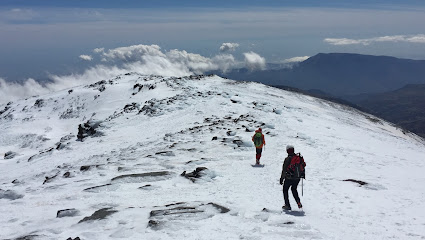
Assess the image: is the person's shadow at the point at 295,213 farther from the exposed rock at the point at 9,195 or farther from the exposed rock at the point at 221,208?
the exposed rock at the point at 9,195

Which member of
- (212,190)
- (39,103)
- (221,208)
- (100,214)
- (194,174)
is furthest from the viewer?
(39,103)

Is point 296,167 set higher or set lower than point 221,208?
higher

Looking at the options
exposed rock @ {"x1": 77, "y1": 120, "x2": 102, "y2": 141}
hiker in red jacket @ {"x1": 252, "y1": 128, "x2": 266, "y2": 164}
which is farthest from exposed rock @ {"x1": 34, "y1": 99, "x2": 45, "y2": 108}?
hiker in red jacket @ {"x1": 252, "y1": 128, "x2": 266, "y2": 164}

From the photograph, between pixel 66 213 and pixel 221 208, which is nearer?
pixel 66 213

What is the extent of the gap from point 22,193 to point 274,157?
14238mm

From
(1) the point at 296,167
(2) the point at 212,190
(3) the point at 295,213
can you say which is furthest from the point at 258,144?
(3) the point at 295,213

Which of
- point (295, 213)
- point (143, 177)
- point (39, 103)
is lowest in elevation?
point (39, 103)

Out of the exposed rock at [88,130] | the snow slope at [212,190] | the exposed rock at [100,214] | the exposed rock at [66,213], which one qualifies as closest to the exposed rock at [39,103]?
the exposed rock at [88,130]

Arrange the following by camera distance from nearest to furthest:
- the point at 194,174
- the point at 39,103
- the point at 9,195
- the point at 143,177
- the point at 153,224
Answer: the point at 153,224 → the point at 9,195 → the point at 143,177 → the point at 194,174 → the point at 39,103

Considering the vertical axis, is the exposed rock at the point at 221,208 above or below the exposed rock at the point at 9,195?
above

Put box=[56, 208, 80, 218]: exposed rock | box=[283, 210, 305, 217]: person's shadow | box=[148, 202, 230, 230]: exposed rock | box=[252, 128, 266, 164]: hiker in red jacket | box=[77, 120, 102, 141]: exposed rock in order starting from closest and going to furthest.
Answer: box=[148, 202, 230, 230]: exposed rock < box=[283, 210, 305, 217]: person's shadow < box=[56, 208, 80, 218]: exposed rock < box=[252, 128, 266, 164]: hiker in red jacket < box=[77, 120, 102, 141]: exposed rock

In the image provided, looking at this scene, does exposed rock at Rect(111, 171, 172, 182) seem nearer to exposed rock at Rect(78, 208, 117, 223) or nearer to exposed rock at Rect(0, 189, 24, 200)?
exposed rock at Rect(78, 208, 117, 223)

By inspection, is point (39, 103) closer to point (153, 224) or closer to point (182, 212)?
point (182, 212)

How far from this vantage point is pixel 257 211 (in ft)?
34.9
